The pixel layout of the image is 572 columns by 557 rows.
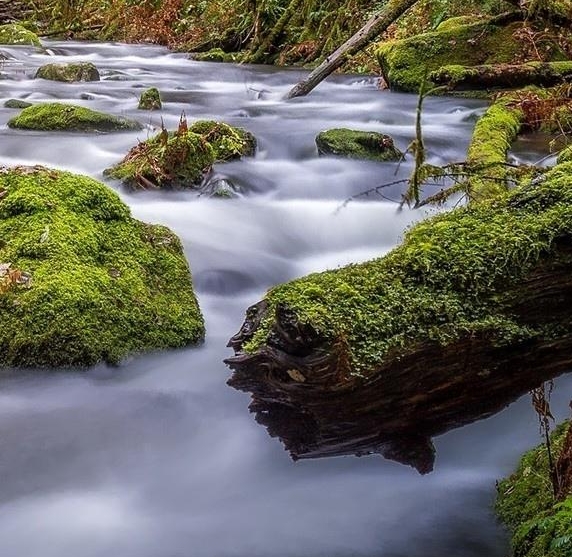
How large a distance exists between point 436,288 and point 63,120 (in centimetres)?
598

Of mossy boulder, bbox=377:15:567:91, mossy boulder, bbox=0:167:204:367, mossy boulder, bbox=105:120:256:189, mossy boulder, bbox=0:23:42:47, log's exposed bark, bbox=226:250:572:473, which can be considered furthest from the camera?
mossy boulder, bbox=0:23:42:47

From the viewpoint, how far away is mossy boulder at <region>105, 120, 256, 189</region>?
6129 mm

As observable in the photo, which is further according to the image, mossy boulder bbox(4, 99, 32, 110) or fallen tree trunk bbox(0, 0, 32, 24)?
fallen tree trunk bbox(0, 0, 32, 24)

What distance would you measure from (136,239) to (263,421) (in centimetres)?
169

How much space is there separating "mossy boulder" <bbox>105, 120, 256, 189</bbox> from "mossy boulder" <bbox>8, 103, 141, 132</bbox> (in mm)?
1255

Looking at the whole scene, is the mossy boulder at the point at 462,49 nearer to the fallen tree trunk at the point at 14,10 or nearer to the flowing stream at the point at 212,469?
the flowing stream at the point at 212,469

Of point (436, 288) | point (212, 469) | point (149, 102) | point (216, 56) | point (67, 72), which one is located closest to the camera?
point (436, 288)

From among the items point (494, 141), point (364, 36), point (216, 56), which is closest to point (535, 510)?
point (494, 141)

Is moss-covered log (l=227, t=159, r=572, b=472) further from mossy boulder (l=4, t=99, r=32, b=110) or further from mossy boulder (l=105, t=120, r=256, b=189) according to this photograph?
mossy boulder (l=4, t=99, r=32, b=110)

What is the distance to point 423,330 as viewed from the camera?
9.23 feet

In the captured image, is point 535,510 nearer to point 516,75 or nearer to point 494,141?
point 494,141

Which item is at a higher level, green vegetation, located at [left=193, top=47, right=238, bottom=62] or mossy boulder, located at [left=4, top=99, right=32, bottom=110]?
green vegetation, located at [left=193, top=47, right=238, bottom=62]

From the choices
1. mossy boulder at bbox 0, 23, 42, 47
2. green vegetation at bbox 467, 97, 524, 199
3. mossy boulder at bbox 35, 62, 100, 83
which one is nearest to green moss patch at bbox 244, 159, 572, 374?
green vegetation at bbox 467, 97, 524, 199

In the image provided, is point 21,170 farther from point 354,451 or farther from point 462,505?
point 462,505
